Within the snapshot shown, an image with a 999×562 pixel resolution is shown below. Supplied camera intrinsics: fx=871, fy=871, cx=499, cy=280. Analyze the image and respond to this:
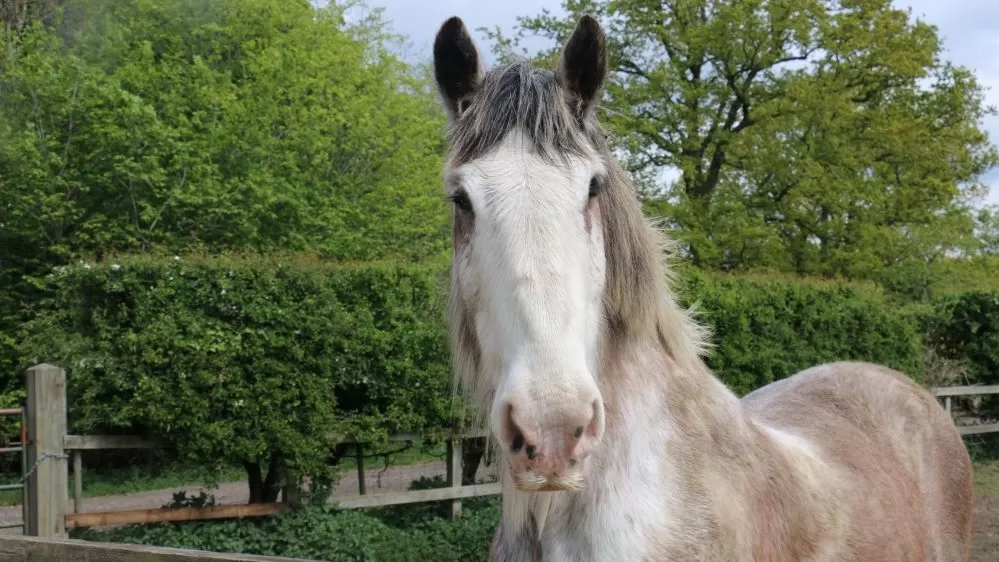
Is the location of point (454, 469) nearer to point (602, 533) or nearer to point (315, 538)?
point (315, 538)

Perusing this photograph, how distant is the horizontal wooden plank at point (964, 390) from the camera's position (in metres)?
13.9

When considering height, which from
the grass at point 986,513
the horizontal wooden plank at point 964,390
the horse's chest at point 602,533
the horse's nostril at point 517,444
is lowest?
the grass at point 986,513

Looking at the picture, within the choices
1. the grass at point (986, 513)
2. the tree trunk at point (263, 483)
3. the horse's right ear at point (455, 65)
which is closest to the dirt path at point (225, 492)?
the tree trunk at point (263, 483)

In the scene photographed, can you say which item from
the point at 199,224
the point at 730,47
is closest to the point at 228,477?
the point at 199,224

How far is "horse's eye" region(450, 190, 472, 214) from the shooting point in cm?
222

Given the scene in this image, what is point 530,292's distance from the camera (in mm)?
1960

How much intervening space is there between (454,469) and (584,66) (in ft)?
23.9

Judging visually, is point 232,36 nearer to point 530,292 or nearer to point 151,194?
point 151,194

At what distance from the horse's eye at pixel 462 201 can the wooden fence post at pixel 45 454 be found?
5.69 metres

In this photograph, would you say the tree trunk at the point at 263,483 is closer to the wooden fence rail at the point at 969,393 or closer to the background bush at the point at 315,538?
the background bush at the point at 315,538

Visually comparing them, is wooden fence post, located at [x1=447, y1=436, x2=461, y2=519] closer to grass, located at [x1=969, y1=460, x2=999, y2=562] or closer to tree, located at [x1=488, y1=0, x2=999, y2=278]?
grass, located at [x1=969, y1=460, x2=999, y2=562]

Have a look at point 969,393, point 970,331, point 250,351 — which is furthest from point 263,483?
point 970,331

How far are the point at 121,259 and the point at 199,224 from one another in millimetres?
9887

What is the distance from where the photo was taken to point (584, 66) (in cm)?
237
